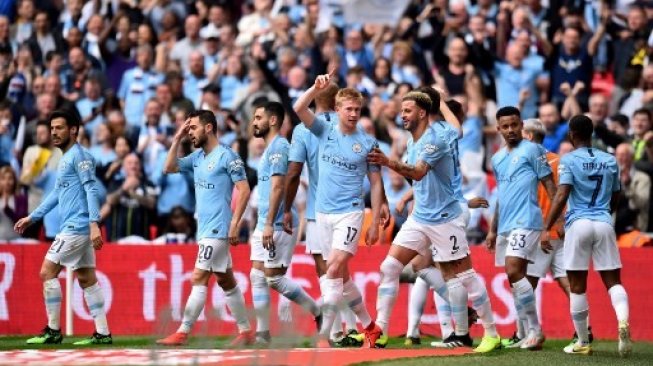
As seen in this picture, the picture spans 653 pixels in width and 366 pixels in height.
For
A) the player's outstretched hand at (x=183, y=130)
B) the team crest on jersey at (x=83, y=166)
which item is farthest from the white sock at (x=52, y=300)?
the player's outstretched hand at (x=183, y=130)

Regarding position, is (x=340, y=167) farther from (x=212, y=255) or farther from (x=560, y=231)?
(x=560, y=231)

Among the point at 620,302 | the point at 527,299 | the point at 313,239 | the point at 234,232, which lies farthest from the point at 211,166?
the point at 620,302

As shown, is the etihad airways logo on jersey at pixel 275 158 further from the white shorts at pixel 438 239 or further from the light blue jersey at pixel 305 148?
the white shorts at pixel 438 239

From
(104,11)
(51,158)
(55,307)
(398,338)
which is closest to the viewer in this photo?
(55,307)

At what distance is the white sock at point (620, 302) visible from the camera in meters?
17.8

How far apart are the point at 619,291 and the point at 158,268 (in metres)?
7.04

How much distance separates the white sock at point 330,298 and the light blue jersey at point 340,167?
0.77 m

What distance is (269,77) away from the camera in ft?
86.5

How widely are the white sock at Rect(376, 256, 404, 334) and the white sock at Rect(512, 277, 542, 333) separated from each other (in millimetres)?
1340

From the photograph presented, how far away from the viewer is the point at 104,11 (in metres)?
29.7

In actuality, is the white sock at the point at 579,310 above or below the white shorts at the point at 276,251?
below

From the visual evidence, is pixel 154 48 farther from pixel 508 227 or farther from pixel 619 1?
pixel 508 227

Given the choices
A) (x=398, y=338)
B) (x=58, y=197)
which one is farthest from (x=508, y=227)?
(x=58, y=197)

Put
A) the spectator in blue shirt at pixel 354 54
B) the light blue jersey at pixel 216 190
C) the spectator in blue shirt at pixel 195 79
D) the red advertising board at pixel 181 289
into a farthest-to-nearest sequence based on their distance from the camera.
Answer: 1. the spectator in blue shirt at pixel 195 79
2. the spectator in blue shirt at pixel 354 54
3. the red advertising board at pixel 181 289
4. the light blue jersey at pixel 216 190
